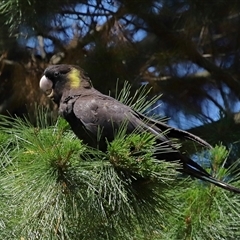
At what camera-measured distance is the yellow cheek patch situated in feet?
5.70

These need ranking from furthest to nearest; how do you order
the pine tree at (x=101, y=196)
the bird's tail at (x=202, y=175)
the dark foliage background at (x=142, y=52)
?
the dark foliage background at (x=142, y=52)
the bird's tail at (x=202, y=175)
the pine tree at (x=101, y=196)

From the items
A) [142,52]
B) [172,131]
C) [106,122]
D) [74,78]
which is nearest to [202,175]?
[172,131]

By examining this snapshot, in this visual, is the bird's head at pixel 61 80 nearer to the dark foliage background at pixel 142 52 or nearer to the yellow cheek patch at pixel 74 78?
the yellow cheek patch at pixel 74 78

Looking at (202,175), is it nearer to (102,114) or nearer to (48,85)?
(102,114)

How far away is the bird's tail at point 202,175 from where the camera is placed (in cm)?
149

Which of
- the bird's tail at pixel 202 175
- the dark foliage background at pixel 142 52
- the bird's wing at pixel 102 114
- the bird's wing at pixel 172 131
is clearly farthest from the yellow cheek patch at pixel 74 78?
the dark foliage background at pixel 142 52

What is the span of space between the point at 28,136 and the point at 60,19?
47.1 inches

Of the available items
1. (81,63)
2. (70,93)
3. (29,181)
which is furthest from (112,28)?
(29,181)

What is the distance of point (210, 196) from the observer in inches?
59.6

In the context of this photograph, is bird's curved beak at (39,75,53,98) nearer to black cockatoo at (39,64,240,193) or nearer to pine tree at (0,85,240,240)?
black cockatoo at (39,64,240,193)

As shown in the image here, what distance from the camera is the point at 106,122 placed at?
1546mm

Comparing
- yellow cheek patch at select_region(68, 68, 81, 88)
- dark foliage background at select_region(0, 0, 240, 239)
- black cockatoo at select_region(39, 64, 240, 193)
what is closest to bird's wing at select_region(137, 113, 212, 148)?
black cockatoo at select_region(39, 64, 240, 193)

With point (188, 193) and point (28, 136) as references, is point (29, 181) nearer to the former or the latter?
point (28, 136)

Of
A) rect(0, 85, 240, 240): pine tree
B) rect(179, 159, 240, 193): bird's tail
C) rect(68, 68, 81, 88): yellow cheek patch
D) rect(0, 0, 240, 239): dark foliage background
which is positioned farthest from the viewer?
rect(0, 0, 240, 239): dark foliage background
